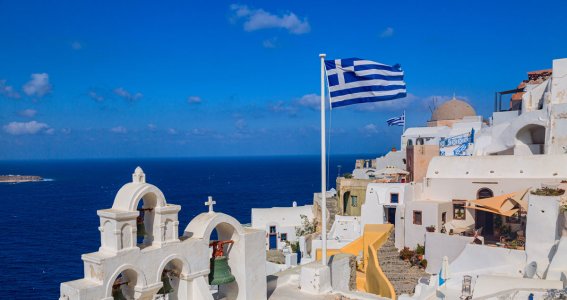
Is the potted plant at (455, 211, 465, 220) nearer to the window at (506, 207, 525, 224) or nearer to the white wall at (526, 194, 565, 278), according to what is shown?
the window at (506, 207, 525, 224)

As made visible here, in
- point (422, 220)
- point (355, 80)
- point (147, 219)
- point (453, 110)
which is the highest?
point (453, 110)

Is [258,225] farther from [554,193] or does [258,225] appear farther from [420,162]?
[554,193]

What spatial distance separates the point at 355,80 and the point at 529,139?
22.3 metres

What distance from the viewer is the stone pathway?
22.5m

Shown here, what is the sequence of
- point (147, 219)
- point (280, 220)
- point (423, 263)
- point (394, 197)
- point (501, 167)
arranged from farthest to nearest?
1. point (280, 220)
2. point (394, 197)
3. point (501, 167)
4. point (423, 263)
5. point (147, 219)

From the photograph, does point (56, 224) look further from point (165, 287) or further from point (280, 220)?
point (165, 287)

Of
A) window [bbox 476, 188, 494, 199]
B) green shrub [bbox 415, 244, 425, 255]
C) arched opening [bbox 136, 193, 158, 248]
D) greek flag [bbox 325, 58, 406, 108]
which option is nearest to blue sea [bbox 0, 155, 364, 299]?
green shrub [bbox 415, 244, 425, 255]

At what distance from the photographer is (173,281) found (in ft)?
32.9

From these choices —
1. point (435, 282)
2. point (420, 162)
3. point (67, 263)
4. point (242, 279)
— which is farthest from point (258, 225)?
point (242, 279)

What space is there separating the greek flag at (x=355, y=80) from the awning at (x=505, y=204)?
13305 millimetres

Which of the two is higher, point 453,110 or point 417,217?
point 453,110

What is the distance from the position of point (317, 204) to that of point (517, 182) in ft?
62.5

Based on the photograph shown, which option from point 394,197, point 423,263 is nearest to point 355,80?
point 423,263

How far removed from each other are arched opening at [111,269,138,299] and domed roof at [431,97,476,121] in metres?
44.7
